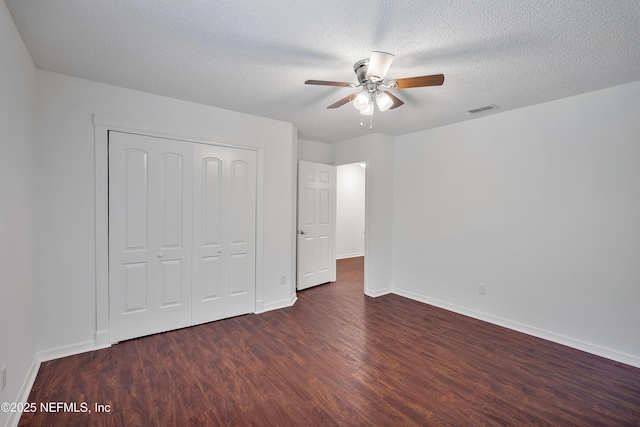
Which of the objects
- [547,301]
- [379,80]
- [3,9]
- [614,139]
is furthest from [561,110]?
[3,9]

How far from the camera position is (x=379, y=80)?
2090mm

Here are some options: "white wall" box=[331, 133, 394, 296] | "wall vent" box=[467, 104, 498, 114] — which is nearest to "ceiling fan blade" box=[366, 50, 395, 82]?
A: "wall vent" box=[467, 104, 498, 114]

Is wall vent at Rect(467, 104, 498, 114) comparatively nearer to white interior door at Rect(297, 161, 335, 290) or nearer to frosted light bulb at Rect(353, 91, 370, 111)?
frosted light bulb at Rect(353, 91, 370, 111)

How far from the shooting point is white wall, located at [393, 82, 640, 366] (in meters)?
2.69

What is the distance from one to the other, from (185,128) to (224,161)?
1.74 ft

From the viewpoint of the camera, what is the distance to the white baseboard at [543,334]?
2.67 meters

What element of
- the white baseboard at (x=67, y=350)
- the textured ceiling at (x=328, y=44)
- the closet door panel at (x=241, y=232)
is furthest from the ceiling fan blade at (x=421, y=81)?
the white baseboard at (x=67, y=350)

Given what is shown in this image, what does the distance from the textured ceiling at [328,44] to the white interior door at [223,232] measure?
0.77 metres

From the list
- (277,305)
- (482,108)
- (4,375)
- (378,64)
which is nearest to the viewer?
(4,375)

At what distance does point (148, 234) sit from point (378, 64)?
2684mm

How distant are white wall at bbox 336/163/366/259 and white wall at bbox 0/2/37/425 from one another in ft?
19.5

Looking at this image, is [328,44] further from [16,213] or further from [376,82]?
[16,213]

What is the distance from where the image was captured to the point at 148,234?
3025 millimetres

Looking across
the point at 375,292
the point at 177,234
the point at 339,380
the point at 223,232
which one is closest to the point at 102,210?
the point at 177,234
